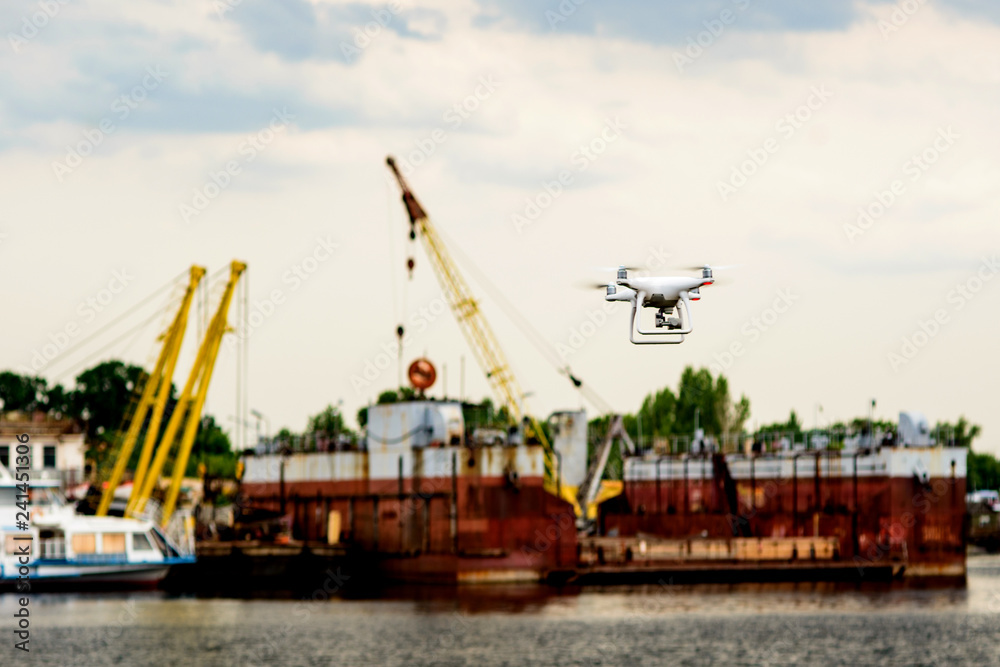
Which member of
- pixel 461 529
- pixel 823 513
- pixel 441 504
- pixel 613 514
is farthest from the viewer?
pixel 613 514

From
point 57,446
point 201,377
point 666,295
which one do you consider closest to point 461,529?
point 201,377

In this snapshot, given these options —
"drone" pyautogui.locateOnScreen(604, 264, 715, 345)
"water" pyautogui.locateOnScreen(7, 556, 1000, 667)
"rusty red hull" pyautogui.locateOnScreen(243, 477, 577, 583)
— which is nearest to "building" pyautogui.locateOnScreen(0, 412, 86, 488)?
"rusty red hull" pyautogui.locateOnScreen(243, 477, 577, 583)

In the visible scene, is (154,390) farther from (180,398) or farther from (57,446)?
(57,446)

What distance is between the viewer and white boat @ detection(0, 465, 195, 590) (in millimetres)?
114125

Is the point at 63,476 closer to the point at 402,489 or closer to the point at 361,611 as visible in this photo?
the point at 402,489

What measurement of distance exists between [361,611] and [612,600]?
18042mm

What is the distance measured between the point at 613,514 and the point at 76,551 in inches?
1974

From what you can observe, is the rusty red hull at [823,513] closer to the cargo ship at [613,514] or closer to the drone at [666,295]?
the cargo ship at [613,514]

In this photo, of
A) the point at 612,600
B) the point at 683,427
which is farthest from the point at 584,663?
the point at 683,427

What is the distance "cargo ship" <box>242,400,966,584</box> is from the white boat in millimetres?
15149

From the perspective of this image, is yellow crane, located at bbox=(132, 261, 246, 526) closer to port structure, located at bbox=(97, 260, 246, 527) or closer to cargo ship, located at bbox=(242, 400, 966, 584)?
port structure, located at bbox=(97, 260, 246, 527)

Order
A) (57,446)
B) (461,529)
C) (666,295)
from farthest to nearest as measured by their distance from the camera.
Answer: (57,446), (461,529), (666,295)

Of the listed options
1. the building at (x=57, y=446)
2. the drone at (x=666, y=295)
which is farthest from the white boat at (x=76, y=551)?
the drone at (x=666, y=295)

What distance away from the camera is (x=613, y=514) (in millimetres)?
147875
